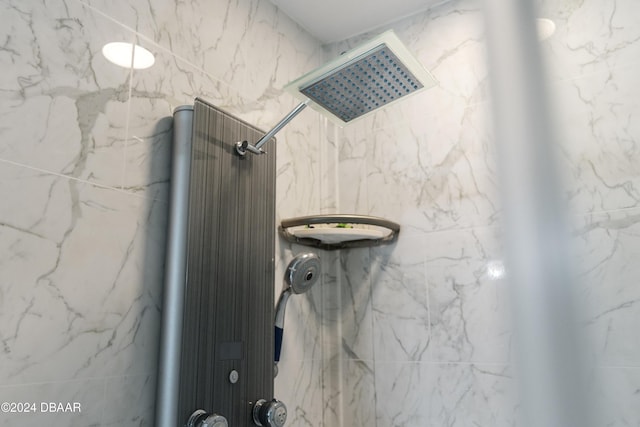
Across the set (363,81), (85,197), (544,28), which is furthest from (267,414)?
(544,28)

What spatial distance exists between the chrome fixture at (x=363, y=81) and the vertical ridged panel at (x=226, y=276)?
168 mm

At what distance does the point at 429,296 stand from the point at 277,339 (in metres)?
0.46

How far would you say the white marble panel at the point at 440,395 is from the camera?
112 cm

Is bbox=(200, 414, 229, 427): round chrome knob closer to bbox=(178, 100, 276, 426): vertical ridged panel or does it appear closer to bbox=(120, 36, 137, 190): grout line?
bbox=(178, 100, 276, 426): vertical ridged panel

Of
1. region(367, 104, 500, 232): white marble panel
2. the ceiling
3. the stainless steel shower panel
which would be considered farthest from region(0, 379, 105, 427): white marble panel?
the ceiling

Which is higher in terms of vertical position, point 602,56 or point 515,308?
point 602,56

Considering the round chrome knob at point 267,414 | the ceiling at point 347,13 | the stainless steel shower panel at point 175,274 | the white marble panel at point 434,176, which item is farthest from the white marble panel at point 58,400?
the ceiling at point 347,13

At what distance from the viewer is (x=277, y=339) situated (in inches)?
44.7

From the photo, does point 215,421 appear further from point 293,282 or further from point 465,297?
point 465,297

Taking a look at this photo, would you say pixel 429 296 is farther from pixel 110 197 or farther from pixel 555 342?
pixel 555 342

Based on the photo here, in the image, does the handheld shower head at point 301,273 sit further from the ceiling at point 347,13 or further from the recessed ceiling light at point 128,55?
the ceiling at point 347,13

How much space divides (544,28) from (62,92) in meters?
0.85

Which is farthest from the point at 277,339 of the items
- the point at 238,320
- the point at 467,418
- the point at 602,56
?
the point at 602,56

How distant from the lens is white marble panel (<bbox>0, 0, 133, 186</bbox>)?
0.73m
